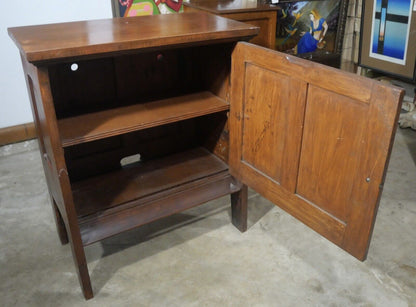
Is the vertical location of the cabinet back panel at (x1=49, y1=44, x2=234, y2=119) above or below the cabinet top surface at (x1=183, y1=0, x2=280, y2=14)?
below

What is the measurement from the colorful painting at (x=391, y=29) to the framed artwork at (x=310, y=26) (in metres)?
0.42

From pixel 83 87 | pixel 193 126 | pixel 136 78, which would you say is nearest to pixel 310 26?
pixel 193 126

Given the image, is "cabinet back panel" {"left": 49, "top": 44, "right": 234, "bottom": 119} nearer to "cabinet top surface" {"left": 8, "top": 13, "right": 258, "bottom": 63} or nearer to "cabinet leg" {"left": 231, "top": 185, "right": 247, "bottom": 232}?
"cabinet top surface" {"left": 8, "top": 13, "right": 258, "bottom": 63}

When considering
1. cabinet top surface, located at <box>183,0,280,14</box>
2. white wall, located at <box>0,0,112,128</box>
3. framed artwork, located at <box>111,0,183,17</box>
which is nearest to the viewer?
cabinet top surface, located at <box>183,0,280,14</box>

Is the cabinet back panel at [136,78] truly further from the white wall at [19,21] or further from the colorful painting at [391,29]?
the colorful painting at [391,29]

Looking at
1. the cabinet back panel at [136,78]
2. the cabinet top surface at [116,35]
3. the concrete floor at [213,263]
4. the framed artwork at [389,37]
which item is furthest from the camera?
the framed artwork at [389,37]

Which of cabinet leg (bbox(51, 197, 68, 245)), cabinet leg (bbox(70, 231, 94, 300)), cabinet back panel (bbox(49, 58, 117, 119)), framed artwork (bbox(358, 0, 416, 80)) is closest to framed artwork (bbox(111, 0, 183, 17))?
cabinet back panel (bbox(49, 58, 117, 119))

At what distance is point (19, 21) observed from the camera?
108 inches

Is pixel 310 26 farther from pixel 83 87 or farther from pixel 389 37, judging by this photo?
pixel 83 87

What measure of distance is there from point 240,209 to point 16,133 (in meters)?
1.86

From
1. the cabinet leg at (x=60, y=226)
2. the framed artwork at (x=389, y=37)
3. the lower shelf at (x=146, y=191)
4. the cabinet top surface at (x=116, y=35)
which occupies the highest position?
the cabinet top surface at (x=116, y=35)

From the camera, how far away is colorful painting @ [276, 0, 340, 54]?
356 centimetres

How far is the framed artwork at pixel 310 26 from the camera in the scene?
3566 mm

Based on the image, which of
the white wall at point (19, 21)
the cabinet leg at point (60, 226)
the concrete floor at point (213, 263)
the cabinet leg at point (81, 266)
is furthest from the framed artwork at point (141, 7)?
the cabinet leg at point (81, 266)
